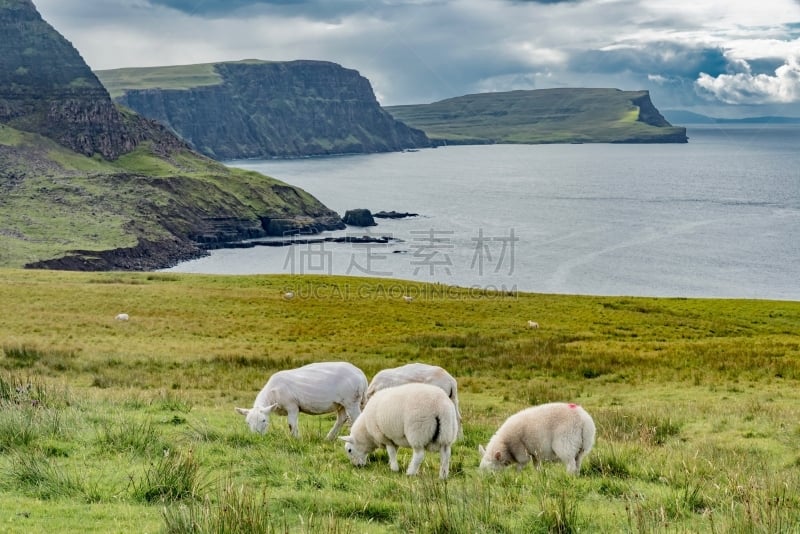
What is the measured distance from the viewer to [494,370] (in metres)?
30.3

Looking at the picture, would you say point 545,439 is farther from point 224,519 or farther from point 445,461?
point 224,519

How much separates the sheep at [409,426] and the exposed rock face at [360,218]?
163m

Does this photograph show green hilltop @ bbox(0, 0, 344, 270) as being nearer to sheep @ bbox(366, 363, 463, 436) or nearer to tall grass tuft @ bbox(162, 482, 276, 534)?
sheep @ bbox(366, 363, 463, 436)

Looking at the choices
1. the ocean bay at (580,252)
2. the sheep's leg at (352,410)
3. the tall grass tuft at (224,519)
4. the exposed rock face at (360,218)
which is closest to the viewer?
the tall grass tuft at (224,519)

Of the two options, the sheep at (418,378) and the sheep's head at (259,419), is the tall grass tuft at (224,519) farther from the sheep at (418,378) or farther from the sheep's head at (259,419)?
the sheep at (418,378)

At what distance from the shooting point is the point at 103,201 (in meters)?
158

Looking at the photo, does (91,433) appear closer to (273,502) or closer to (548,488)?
(273,502)

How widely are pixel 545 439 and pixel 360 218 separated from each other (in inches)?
6597

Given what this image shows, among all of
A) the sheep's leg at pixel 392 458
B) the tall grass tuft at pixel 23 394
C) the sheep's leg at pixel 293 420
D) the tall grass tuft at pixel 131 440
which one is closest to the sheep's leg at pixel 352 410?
the sheep's leg at pixel 293 420

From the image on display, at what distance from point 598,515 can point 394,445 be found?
13.1 feet

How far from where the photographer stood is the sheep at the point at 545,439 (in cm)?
1092

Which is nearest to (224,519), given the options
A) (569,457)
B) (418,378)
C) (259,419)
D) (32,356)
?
(569,457)

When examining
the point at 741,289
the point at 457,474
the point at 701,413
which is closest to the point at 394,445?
the point at 457,474

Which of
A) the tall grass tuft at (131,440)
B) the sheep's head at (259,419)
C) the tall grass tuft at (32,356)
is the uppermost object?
the tall grass tuft at (131,440)
